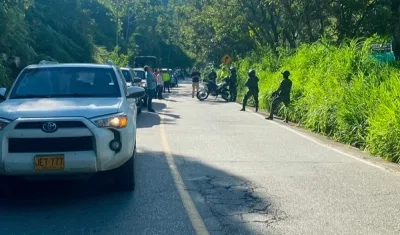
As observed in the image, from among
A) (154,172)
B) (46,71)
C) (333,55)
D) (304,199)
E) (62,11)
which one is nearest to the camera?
(304,199)

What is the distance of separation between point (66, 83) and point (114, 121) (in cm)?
176

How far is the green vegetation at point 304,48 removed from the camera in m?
14.5

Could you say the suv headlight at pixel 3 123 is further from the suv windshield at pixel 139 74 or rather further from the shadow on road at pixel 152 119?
the suv windshield at pixel 139 74

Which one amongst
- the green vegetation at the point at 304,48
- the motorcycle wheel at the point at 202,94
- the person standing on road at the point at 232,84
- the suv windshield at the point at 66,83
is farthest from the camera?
the motorcycle wheel at the point at 202,94

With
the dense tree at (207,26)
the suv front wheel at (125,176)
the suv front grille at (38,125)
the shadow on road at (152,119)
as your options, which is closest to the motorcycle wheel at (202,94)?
the dense tree at (207,26)

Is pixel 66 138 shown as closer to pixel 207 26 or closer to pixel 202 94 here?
pixel 202 94

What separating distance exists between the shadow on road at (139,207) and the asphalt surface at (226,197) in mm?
11

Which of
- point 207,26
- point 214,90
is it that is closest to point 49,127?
point 214,90

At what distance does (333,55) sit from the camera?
1984cm

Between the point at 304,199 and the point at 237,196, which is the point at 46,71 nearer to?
the point at 237,196

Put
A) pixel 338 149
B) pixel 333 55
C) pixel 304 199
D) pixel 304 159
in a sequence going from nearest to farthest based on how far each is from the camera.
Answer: pixel 304 199 → pixel 304 159 → pixel 338 149 → pixel 333 55

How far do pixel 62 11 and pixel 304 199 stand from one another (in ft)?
117

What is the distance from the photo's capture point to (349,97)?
1557cm

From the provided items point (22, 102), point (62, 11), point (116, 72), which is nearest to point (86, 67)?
point (116, 72)
